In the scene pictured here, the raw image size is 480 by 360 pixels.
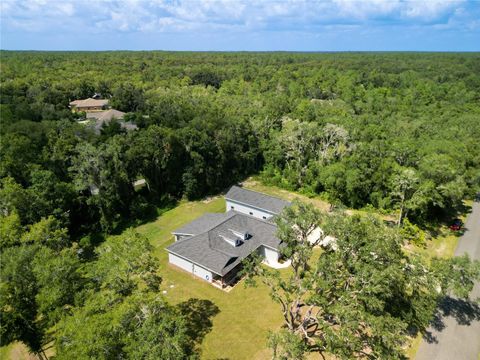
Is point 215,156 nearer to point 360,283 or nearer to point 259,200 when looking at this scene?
point 259,200

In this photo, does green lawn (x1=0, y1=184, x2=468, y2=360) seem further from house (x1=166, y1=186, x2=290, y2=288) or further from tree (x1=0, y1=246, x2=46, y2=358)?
tree (x1=0, y1=246, x2=46, y2=358)

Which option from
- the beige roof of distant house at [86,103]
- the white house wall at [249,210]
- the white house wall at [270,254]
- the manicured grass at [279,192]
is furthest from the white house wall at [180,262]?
the beige roof of distant house at [86,103]

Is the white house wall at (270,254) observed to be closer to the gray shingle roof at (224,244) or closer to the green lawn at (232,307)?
the gray shingle roof at (224,244)

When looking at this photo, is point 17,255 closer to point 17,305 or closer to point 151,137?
point 17,305

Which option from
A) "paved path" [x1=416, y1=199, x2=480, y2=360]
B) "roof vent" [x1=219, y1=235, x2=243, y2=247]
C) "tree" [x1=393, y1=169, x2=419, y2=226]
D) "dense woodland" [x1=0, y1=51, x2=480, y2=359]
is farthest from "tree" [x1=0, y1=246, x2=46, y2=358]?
"tree" [x1=393, y1=169, x2=419, y2=226]

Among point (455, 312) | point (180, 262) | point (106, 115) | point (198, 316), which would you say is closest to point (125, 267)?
point (198, 316)

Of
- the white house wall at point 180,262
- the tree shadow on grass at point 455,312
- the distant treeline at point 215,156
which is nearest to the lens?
the tree shadow on grass at point 455,312
